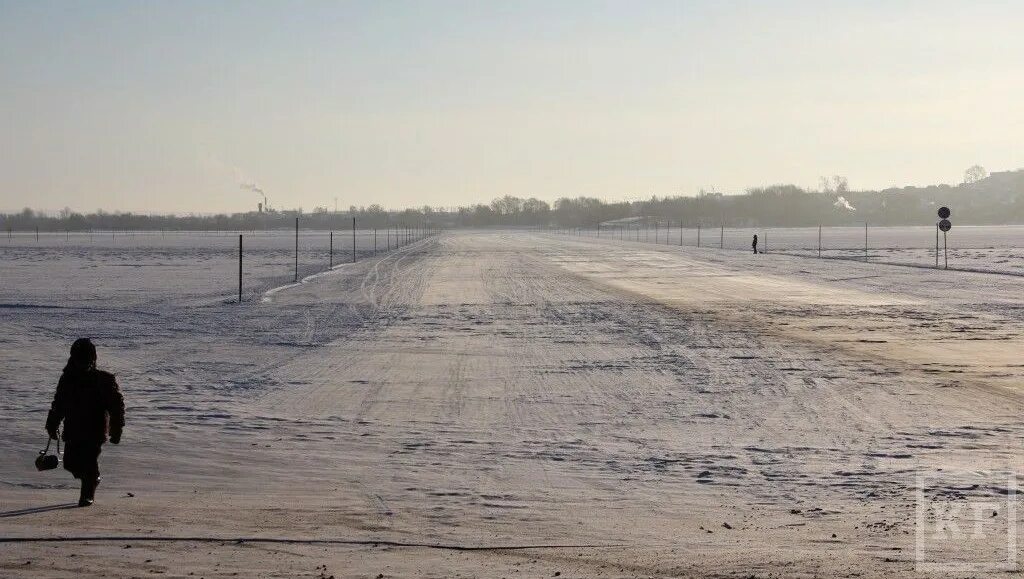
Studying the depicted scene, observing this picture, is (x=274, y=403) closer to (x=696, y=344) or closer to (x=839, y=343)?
(x=696, y=344)

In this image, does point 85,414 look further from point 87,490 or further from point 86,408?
point 87,490

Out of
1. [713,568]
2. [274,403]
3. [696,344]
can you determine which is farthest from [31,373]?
[713,568]

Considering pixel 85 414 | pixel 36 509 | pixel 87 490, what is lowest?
pixel 36 509

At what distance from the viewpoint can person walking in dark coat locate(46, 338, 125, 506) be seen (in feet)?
24.7

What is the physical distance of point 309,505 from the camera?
7.66m

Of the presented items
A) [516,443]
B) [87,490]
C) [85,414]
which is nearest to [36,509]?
[87,490]

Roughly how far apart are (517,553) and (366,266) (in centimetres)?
4428

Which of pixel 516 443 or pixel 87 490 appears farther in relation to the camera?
pixel 516 443

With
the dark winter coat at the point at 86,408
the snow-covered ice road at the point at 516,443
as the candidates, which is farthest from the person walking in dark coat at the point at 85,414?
the snow-covered ice road at the point at 516,443

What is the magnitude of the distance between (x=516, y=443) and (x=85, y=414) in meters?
3.71

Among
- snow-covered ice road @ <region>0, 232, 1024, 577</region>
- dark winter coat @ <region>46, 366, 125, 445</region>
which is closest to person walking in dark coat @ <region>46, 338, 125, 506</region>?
dark winter coat @ <region>46, 366, 125, 445</region>

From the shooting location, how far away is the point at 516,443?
32.6 ft

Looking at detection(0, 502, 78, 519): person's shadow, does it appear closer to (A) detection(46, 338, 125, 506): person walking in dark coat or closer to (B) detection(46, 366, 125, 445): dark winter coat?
(A) detection(46, 338, 125, 506): person walking in dark coat

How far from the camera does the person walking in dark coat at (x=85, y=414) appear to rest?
24.7ft
